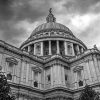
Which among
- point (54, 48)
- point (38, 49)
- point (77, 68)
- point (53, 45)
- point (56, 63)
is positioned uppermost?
point (53, 45)

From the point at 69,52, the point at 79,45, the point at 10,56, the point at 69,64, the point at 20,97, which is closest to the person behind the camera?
the point at 20,97

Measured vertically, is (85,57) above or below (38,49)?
→ below

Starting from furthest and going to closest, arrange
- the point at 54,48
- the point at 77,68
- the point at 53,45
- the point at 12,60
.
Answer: the point at 53,45, the point at 54,48, the point at 77,68, the point at 12,60

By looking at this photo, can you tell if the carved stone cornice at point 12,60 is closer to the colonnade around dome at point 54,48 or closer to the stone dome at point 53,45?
the stone dome at point 53,45

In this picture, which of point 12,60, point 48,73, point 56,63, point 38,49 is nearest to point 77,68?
point 56,63

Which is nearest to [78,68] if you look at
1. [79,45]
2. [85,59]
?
[85,59]

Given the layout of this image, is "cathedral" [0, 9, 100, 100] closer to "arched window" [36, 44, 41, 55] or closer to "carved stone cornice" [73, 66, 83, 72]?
"carved stone cornice" [73, 66, 83, 72]

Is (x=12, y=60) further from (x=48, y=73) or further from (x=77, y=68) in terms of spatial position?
(x=77, y=68)

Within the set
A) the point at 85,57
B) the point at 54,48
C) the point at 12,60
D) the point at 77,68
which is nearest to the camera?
the point at 12,60

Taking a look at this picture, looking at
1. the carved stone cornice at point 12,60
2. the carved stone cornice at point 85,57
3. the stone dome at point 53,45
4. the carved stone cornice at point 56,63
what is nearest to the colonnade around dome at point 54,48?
the stone dome at point 53,45

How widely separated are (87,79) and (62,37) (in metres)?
19.5

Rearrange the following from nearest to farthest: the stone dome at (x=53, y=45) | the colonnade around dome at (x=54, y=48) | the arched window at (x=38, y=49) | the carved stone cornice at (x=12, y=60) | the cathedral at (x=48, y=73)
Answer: the cathedral at (x=48, y=73) < the carved stone cornice at (x=12, y=60) < the colonnade around dome at (x=54, y=48) < the stone dome at (x=53, y=45) < the arched window at (x=38, y=49)

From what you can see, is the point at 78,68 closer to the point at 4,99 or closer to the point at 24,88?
the point at 24,88

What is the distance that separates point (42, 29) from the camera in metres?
57.0
